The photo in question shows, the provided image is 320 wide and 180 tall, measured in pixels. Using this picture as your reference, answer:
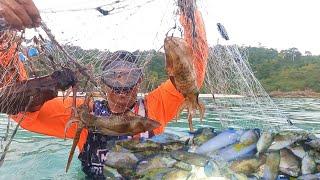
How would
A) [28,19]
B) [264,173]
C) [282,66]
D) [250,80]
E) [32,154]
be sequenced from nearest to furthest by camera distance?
[28,19] < [264,173] < [250,80] < [32,154] < [282,66]

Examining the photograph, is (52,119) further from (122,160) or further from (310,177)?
A: (310,177)

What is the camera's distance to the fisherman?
11.1ft

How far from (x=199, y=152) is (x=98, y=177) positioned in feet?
5.27

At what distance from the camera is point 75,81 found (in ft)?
13.5

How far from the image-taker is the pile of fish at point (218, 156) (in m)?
4.25

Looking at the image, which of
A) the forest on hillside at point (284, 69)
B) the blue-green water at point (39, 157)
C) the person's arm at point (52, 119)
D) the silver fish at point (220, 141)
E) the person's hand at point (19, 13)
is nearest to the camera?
the person's hand at point (19, 13)

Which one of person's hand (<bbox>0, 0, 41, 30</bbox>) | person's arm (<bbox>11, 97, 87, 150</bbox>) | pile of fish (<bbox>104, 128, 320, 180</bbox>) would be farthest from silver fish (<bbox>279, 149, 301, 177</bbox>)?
person's hand (<bbox>0, 0, 41, 30</bbox>)

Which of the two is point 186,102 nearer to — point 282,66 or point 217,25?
point 217,25

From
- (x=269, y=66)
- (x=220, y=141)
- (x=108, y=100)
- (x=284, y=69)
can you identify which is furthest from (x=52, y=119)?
(x=284, y=69)

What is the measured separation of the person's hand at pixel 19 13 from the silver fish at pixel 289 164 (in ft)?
8.67

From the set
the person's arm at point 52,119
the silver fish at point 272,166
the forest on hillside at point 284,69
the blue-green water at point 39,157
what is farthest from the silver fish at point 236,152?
the forest on hillside at point 284,69

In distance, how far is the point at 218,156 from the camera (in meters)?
4.36

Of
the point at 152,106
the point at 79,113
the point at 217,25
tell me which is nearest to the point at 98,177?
the point at 152,106

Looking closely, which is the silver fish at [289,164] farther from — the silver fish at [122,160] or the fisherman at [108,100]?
the silver fish at [122,160]
